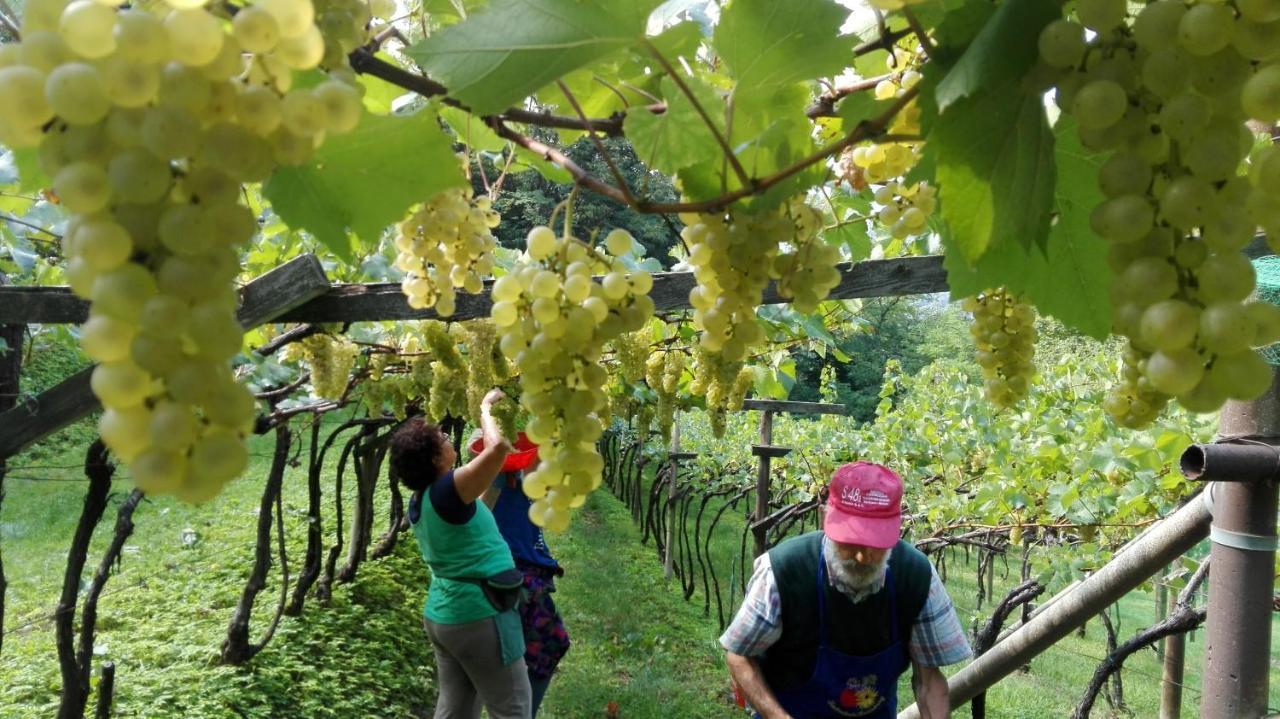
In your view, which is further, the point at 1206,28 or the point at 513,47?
the point at 513,47

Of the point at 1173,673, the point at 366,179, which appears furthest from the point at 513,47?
the point at 1173,673

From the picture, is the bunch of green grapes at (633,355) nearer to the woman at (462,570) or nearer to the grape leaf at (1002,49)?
the woman at (462,570)

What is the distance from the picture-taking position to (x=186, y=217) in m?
0.43

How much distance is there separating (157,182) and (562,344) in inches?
15.3

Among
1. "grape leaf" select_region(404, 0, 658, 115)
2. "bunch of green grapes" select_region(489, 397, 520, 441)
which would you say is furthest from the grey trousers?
"grape leaf" select_region(404, 0, 658, 115)

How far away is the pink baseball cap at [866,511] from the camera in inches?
112

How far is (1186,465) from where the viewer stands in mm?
1371

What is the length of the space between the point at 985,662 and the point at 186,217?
9.50 ft

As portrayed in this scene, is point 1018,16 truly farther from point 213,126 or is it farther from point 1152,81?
point 213,126

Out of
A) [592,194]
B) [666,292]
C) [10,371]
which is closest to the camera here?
[592,194]

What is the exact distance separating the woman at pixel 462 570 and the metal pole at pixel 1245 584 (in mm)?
3266

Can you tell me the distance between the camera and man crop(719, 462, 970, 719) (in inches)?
→ 115

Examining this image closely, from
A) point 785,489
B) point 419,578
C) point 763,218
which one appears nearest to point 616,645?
point 419,578

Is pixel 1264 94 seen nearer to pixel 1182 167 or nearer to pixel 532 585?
pixel 1182 167
